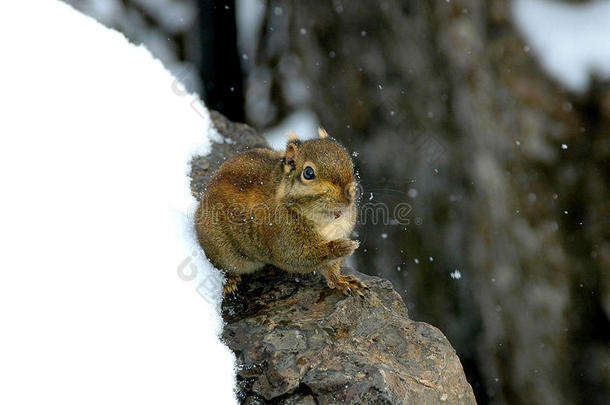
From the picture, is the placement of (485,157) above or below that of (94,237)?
below

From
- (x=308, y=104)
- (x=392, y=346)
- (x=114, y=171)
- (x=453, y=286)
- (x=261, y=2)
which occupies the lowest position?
(x=453, y=286)

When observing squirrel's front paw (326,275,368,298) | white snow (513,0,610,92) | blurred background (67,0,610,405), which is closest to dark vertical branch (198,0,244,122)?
blurred background (67,0,610,405)

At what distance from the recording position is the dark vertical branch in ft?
23.7

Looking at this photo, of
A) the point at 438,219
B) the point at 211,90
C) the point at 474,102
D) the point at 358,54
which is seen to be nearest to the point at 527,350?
the point at 438,219

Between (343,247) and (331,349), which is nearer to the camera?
(331,349)

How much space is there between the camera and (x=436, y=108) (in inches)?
228

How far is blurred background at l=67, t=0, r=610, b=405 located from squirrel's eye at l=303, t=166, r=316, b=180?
2339mm

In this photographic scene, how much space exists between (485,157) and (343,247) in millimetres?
3151

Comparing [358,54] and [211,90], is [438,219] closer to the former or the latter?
[358,54]

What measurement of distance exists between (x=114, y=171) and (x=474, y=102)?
353 cm

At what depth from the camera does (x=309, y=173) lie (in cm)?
308

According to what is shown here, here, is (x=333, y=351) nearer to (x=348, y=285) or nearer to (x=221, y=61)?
(x=348, y=285)

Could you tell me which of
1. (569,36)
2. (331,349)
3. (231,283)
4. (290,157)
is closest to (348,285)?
(331,349)

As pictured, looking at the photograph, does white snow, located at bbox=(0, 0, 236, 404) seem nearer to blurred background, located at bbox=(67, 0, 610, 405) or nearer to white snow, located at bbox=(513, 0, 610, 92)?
blurred background, located at bbox=(67, 0, 610, 405)
